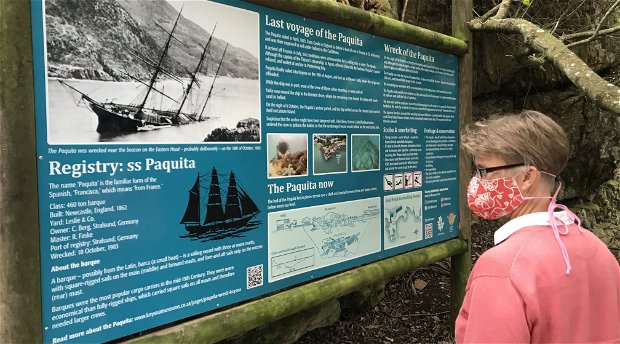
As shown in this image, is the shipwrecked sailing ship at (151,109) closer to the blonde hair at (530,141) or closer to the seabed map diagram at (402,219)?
the blonde hair at (530,141)

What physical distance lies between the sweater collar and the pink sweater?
0.02 meters

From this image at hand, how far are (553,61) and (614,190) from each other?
532 centimetres

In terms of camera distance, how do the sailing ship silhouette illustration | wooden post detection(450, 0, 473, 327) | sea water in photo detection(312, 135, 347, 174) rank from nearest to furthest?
the sailing ship silhouette illustration → sea water in photo detection(312, 135, 347, 174) → wooden post detection(450, 0, 473, 327)

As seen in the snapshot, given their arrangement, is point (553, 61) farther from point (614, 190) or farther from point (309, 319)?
point (614, 190)

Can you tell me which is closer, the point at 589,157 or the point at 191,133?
the point at 191,133

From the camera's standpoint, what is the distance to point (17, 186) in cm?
160

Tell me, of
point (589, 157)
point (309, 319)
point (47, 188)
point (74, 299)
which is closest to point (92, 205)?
point (47, 188)

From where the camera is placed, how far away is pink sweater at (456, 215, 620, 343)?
134cm

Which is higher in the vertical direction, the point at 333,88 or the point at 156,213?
the point at 333,88

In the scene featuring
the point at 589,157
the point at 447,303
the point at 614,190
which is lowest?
the point at 447,303

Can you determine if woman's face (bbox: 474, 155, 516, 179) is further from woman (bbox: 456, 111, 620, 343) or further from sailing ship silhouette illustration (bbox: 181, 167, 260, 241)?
sailing ship silhouette illustration (bbox: 181, 167, 260, 241)

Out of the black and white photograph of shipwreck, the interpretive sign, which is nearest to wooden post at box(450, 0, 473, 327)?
the interpretive sign

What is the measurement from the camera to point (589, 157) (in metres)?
7.28

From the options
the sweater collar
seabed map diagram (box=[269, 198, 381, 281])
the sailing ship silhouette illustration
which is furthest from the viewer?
seabed map diagram (box=[269, 198, 381, 281])
